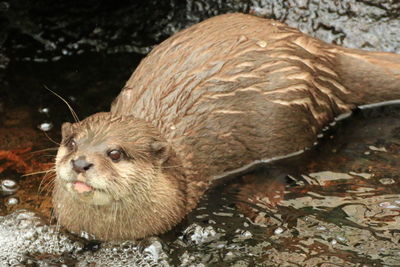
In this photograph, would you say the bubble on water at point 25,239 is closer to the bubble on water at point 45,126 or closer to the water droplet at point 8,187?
the water droplet at point 8,187

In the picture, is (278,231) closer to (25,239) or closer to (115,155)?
(115,155)

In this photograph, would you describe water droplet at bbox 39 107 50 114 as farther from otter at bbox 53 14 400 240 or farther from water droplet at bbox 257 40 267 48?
water droplet at bbox 257 40 267 48

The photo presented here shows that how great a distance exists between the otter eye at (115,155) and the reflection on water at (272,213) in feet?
1.51

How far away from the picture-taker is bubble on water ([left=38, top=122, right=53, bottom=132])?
4781 millimetres

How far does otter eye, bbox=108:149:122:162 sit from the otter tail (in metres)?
1.48

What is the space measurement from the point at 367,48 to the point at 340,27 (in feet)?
0.73

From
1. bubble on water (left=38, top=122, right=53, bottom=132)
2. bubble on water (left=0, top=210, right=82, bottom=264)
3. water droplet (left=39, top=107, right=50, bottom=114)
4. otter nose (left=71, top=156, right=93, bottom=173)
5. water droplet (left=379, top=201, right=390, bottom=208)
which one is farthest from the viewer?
water droplet (left=39, top=107, right=50, bottom=114)

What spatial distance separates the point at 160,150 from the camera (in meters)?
3.85

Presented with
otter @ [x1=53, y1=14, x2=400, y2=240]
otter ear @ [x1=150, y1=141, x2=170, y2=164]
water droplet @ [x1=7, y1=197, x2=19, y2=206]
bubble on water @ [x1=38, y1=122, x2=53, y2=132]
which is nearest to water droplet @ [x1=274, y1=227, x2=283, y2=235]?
otter @ [x1=53, y1=14, x2=400, y2=240]

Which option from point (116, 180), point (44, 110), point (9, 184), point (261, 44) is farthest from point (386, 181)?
point (44, 110)

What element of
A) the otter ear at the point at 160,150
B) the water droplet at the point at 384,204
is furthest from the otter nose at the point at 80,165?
the water droplet at the point at 384,204

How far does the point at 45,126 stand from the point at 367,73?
1865 mm

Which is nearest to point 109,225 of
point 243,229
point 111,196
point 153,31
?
point 111,196

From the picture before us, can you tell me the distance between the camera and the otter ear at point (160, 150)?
3824 mm
